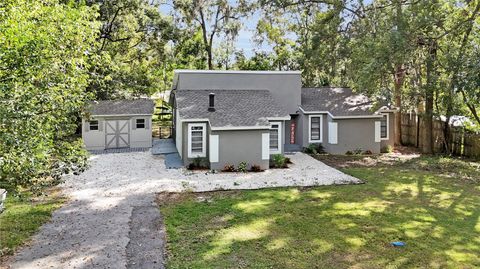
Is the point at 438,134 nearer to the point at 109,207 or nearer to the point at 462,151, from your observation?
the point at 462,151

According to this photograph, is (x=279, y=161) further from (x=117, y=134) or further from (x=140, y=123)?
(x=117, y=134)

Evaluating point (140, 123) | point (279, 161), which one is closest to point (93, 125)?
point (140, 123)

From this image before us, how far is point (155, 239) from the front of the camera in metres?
8.52

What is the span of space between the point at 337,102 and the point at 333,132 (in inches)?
95.6

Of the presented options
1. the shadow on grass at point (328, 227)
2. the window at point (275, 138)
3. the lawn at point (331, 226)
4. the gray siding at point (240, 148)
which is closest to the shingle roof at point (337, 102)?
the window at point (275, 138)

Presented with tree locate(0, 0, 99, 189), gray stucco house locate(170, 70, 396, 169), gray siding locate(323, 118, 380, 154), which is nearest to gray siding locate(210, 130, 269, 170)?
gray stucco house locate(170, 70, 396, 169)

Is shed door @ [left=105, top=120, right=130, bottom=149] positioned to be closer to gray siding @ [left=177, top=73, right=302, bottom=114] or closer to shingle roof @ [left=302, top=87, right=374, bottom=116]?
gray siding @ [left=177, top=73, right=302, bottom=114]

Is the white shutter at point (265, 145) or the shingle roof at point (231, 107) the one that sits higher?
the shingle roof at point (231, 107)

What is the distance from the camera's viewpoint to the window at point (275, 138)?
1828 centimetres

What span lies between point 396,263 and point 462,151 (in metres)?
16.1

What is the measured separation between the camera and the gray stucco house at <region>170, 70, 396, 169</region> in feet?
54.2

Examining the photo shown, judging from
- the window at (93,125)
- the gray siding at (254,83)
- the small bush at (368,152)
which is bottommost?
the small bush at (368,152)

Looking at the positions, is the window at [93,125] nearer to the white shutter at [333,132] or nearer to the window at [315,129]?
the window at [315,129]

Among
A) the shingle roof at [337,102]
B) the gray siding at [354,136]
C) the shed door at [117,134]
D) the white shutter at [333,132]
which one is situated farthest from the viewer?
the shed door at [117,134]
